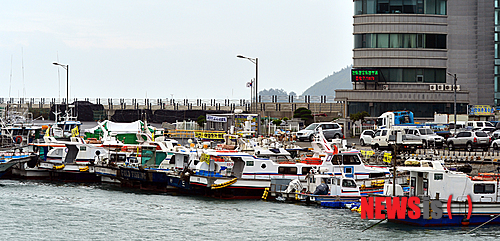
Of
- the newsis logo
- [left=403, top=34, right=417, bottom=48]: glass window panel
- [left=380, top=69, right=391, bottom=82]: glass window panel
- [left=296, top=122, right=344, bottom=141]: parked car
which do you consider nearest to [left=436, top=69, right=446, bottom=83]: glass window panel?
[left=403, top=34, right=417, bottom=48]: glass window panel

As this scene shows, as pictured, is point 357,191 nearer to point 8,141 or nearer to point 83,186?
point 83,186

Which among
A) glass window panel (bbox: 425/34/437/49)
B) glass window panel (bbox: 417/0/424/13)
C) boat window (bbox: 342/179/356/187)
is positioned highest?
glass window panel (bbox: 417/0/424/13)

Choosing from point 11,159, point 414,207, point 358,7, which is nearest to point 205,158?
point 414,207

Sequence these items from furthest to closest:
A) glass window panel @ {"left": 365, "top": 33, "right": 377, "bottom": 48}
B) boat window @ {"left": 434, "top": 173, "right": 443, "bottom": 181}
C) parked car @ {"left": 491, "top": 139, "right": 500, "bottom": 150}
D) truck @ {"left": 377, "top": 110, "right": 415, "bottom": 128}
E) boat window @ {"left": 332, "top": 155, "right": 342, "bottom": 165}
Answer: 1. glass window panel @ {"left": 365, "top": 33, "right": 377, "bottom": 48}
2. truck @ {"left": 377, "top": 110, "right": 415, "bottom": 128}
3. parked car @ {"left": 491, "top": 139, "right": 500, "bottom": 150}
4. boat window @ {"left": 332, "top": 155, "right": 342, "bottom": 165}
5. boat window @ {"left": 434, "top": 173, "right": 443, "bottom": 181}

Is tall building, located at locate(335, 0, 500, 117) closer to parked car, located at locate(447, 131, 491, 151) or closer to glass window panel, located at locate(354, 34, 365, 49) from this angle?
glass window panel, located at locate(354, 34, 365, 49)

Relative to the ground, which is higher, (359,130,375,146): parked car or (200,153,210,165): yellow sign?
(359,130,375,146): parked car

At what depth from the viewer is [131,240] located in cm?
3069

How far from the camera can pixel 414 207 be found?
3069 cm

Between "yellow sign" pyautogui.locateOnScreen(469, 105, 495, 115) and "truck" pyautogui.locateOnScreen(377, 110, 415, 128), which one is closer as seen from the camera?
"truck" pyautogui.locateOnScreen(377, 110, 415, 128)

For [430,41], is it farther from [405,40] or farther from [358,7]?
[358,7]

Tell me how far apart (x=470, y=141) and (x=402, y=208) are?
1027 inches

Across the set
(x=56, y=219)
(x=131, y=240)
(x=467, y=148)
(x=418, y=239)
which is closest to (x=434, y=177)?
(x=418, y=239)

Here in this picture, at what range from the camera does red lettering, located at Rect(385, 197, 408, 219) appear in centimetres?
3081

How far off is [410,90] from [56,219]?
5642 centimetres
